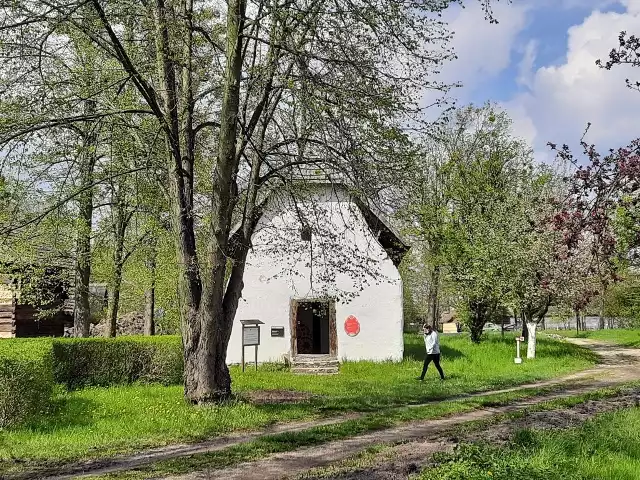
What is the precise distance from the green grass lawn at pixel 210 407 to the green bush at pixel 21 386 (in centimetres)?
30

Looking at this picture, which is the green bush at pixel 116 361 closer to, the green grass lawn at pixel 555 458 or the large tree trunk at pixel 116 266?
the large tree trunk at pixel 116 266

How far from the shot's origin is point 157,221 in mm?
19312

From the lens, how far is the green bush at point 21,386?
442 inches

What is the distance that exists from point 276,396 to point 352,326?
9280 mm

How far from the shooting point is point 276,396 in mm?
15273

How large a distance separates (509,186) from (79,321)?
24.4 metres

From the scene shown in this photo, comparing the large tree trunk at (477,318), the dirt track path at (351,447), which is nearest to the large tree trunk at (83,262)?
the dirt track path at (351,447)

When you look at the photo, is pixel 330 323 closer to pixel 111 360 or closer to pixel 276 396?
pixel 276 396

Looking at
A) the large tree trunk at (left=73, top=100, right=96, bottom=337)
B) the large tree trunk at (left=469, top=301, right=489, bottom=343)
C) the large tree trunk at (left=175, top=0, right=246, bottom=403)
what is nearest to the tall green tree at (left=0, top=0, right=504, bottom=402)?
the large tree trunk at (left=175, top=0, right=246, bottom=403)

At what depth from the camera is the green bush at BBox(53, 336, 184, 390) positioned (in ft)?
53.6

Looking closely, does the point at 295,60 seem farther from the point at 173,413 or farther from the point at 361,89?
the point at 173,413

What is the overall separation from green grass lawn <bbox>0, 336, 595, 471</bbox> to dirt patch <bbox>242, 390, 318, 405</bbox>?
1.27ft

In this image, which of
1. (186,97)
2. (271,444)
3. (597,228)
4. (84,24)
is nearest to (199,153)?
(186,97)

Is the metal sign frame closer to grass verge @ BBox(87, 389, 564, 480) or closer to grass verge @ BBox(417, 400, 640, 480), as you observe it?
grass verge @ BBox(87, 389, 564, 480)
